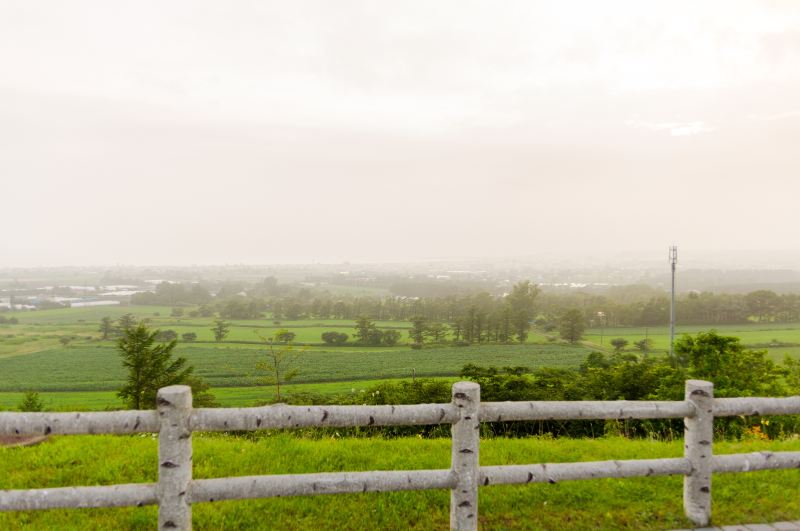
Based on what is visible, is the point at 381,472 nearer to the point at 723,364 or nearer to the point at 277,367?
the point at 277,367

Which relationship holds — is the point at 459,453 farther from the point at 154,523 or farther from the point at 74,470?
the point at 74,470

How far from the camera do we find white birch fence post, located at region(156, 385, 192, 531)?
341 cm

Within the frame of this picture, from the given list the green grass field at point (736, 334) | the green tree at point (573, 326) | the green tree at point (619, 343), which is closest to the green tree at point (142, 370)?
the green grass field at point (736, 334)

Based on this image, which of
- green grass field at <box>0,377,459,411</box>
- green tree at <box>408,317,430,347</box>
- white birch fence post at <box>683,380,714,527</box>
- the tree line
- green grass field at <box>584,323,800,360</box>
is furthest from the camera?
green tree at <box>408,317,430,347</box>

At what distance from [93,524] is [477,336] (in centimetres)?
12426

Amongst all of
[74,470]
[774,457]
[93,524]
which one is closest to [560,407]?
[774,457]

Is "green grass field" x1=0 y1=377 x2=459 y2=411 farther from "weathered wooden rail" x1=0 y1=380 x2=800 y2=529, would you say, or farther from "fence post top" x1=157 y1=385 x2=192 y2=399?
"fence post top" x1=157 y1=385 x2=192 y2=399

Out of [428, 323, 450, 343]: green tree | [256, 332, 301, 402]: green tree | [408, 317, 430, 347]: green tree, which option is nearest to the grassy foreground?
[256, 332, 301, 402]: green tree

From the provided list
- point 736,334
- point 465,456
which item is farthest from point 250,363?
point 736,334

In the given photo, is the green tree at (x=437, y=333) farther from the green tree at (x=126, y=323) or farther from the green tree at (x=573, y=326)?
the green tree at (x=126, y=323)

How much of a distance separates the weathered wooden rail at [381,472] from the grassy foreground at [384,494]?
2.24 ft

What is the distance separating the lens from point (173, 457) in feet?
11.3

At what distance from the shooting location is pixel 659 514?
4.48 m

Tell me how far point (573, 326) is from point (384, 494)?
121 metres
